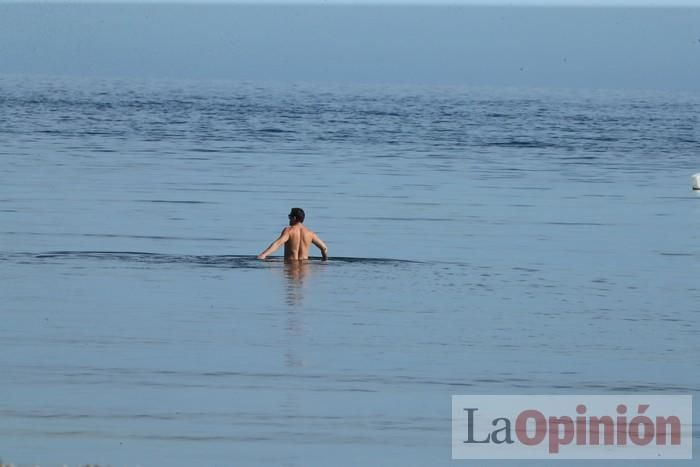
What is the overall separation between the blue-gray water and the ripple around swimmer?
0.07 metres

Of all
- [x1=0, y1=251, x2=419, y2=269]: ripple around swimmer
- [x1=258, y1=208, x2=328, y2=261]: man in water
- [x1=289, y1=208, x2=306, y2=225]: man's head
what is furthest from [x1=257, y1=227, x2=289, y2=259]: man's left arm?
[x1=0, y1=251, x2=419, y2=269]: ripple around swimmer

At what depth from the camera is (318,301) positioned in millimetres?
18297

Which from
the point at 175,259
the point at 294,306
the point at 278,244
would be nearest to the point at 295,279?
the point at 278,244

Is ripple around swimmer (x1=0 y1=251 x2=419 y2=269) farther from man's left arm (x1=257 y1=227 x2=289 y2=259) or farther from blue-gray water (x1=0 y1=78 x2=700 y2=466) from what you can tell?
man's left arm (x1=257 y1=227 x2=289 y2=259)

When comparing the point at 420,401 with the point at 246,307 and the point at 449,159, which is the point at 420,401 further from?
the point at 449,159

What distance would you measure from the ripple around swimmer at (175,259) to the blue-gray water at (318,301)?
0.07 meters

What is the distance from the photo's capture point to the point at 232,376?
44.9 ft

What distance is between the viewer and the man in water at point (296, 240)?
2033 centimetres

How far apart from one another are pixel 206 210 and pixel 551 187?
10603mm

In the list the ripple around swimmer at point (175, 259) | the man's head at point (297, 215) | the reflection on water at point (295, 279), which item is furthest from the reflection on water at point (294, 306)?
the man's head at point (297, 215)

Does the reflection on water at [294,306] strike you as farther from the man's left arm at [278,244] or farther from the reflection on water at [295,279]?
the man's left arm at [278,244]

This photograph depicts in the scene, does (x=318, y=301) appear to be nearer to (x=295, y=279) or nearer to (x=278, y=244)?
(x=295, y=279)

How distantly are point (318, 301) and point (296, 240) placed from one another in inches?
101

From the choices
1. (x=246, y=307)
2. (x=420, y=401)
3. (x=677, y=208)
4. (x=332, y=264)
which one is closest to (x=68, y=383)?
(x=420, y=401)
